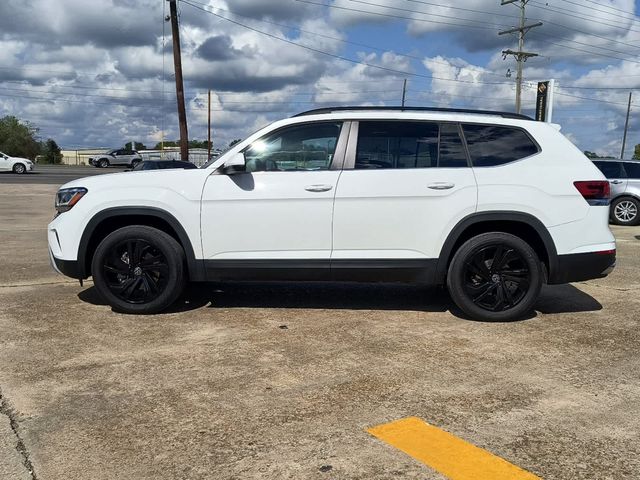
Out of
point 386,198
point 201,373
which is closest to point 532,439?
point 201,373

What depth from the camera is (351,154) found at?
5.06 meters

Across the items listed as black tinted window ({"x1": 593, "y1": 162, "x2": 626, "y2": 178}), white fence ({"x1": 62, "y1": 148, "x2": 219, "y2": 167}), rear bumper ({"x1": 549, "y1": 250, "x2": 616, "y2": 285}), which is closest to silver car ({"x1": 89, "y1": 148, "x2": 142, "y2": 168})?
white fence ({"x1": 62, "y1": 148, "x2": 219, "y2": 167})

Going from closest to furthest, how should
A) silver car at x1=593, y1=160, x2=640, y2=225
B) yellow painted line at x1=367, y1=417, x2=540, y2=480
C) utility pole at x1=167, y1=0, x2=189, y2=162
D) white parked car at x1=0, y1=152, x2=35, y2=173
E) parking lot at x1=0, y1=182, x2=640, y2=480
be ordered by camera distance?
1. yellow painted line at x1=367, y1=417, x2=540, y2=480
2. parking lot at x1=0, y1=182, x2=640, y2=480
3. silver car at x1=593, y1=160, x2=640, y2=225
4. utility pole at x1=167, y1=0, x2=189, y2=162
5. white parked car at x1=0, y1=152, x2=35, y2=173

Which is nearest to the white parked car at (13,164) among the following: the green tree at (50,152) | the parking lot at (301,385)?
the parking lot at (301,385)

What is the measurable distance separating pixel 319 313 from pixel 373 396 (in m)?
1.93

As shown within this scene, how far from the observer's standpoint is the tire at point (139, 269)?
16.8 ft

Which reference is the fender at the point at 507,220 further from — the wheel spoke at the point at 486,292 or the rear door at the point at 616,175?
the rear door at the point at 616,175

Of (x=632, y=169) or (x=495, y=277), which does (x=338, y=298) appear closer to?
(x=495, y=277)

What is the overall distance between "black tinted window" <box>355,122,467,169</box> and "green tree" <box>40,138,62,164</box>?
84021 millimetres

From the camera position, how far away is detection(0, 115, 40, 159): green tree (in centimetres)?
7719

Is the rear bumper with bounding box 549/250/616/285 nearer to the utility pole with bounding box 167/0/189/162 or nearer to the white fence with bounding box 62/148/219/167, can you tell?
the utility pole with bounding box 167/0/189/162

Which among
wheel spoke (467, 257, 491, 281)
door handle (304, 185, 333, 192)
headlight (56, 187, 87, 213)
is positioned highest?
door handle (304, 185, 333, 192)

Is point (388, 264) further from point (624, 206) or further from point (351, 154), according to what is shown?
point (624, 206)

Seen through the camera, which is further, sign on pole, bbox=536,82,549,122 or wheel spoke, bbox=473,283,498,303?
sign on pole, bbox=536,82,549,122
